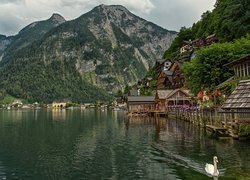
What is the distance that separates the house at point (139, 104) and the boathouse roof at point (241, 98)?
79561 millimetres

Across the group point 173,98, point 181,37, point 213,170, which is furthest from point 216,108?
point 181,37

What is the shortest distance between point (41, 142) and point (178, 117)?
47821 millimetres

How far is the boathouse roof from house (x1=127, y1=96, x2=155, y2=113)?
261 ft

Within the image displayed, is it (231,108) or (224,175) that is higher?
(231,108)

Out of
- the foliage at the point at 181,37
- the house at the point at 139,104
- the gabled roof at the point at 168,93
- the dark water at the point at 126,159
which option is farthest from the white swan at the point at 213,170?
the foliage at the point at 181,37

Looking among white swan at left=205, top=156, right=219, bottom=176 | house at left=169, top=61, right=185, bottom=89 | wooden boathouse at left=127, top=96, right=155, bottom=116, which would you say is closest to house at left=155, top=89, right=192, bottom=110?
wooden boathouse at left=127, top=96, right=155, bottom=116

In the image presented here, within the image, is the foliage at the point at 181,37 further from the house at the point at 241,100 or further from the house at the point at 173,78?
the house at the point at 241,100

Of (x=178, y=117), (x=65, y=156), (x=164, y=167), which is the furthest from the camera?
(x=178, y=117)

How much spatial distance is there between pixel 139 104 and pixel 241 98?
273 ft

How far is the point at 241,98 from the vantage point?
4025cm

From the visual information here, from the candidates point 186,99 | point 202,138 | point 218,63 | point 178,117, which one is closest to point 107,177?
point 202,138

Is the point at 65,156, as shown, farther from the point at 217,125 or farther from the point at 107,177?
the point at 217,125

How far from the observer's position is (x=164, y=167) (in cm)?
3033

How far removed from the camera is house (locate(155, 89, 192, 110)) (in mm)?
106062
